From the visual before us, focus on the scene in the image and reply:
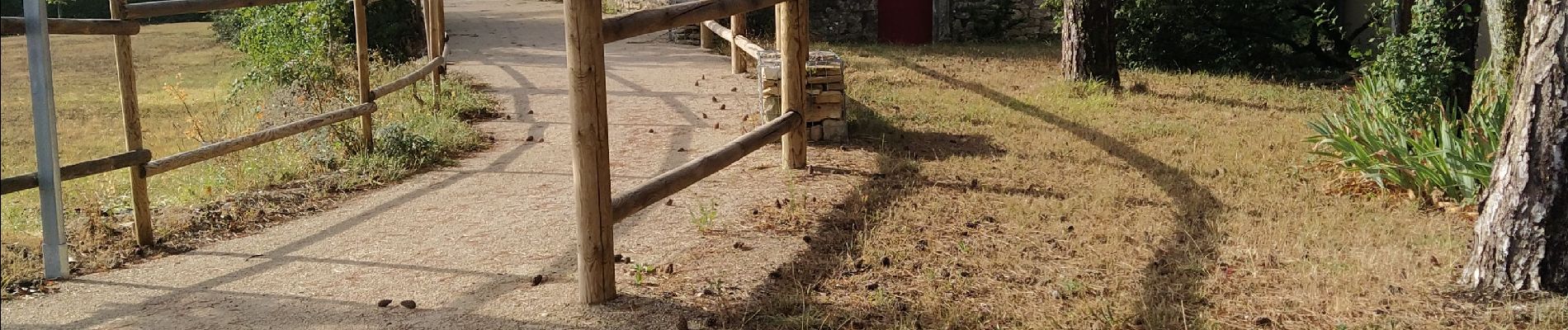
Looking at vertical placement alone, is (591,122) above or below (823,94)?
above

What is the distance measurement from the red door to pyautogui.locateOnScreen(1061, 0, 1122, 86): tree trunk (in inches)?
248

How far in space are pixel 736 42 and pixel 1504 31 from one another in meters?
5.04

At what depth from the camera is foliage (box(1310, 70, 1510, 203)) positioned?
584 centimetres

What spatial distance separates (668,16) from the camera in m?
4.64

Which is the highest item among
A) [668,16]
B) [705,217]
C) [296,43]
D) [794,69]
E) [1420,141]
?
[668,16]

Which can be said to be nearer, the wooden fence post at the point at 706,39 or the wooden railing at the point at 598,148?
the wooden railing at the point at 598,148

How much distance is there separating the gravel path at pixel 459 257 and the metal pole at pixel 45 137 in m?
0.12

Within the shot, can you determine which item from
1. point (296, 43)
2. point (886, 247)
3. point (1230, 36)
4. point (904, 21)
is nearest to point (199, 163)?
point (296, 43)

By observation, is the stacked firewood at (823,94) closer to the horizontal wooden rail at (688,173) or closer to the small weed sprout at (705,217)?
the horizontal wooden rail at (688,173)

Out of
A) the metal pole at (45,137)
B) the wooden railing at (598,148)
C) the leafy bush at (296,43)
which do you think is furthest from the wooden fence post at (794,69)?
the leafy bush at (296,43)

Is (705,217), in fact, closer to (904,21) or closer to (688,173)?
(688,173)

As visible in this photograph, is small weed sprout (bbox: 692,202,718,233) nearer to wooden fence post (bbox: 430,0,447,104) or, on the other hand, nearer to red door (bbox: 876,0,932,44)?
wooden fence post (bbox: 430,0,447,104)

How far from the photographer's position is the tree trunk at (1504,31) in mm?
6996

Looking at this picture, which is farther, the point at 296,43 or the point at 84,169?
the point at 296,43
